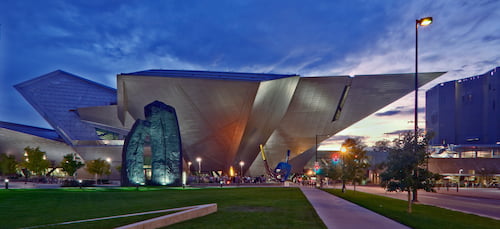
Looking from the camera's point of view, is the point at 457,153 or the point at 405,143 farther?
the point at 457,153

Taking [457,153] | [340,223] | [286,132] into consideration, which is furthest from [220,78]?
[457,153]

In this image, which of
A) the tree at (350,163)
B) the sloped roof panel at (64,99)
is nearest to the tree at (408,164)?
the tree at (350,163)

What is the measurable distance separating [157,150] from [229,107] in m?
11.1

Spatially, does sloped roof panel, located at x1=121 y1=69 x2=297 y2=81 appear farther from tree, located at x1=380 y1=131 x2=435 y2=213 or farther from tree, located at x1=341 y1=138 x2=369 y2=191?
tree, located at x1=380 y1=131 x2=435 y2=213

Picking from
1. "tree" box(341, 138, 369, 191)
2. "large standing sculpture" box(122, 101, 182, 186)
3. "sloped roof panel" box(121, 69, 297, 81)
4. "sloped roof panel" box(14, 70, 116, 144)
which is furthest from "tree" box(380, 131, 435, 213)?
"sloped roof panel" box(14, 70, 116, 144)

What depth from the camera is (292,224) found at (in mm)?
9602

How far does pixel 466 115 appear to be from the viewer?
3984 inches

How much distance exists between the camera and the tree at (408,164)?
1309 centimetres

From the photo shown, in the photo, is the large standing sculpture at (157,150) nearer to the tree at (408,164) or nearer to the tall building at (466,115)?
the tree at (408,164)

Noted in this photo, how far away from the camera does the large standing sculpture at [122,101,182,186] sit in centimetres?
3219

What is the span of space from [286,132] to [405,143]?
122 feet

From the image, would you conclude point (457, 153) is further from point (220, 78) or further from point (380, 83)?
point (220, 78)

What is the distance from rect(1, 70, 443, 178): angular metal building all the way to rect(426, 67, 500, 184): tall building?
142 ft

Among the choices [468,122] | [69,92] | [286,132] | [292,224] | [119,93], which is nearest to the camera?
[292,224]
